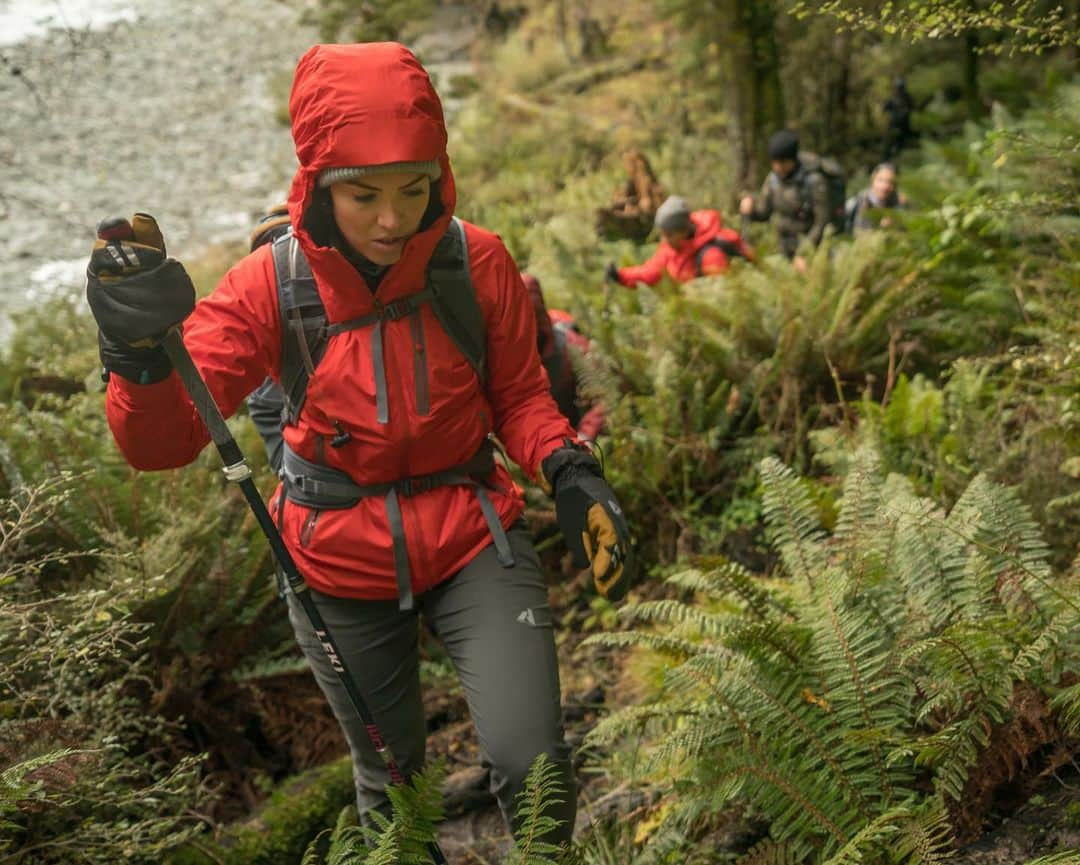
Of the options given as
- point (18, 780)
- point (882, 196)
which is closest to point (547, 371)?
point (18, 780)

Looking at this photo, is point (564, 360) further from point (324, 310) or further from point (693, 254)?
point (324, 310)

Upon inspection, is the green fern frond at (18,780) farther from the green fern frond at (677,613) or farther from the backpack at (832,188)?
the backpack at (832,188)

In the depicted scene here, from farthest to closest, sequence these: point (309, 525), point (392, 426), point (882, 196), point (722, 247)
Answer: point (882, 196)
point (722, 247)
point (309, 525)
point (392, 426)

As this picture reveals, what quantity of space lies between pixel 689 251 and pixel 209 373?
6122 millimetres

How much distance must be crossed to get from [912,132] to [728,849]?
12.6 meters

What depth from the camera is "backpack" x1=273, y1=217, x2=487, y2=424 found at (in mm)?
2846

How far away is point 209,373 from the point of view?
8.94 ft

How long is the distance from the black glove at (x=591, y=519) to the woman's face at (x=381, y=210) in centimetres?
79

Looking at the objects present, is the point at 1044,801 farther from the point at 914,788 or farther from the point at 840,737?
the point at 840,737

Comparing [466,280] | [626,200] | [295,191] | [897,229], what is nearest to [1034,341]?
[897,229]

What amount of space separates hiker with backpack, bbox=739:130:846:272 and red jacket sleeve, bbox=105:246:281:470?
7060mm

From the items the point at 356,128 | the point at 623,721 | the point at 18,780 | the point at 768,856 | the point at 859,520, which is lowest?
the point at 623,721

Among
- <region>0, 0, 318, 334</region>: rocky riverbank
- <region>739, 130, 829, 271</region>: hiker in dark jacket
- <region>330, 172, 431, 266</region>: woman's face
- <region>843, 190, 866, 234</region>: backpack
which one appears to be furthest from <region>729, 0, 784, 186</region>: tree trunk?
<region>330, 172, 431, 266</region>: woman's face

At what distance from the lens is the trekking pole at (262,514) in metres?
2.53
